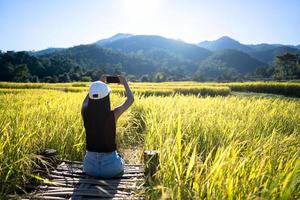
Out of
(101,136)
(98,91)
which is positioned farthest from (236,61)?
(98,91)

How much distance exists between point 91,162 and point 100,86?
0.96m

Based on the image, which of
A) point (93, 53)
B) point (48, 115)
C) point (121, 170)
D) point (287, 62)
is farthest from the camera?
point (93, 53)

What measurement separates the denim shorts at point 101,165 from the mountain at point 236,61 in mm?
153529

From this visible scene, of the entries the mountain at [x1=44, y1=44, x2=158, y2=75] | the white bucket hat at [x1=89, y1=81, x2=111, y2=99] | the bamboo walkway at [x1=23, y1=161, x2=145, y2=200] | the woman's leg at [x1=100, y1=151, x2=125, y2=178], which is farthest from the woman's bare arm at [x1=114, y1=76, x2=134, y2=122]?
the mountain at [x1=44, y1=44, x2=158, y2=75]

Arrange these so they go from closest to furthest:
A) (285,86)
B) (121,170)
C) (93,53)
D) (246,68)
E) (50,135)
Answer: (121,170), (50,135), (285,86), (93,53), (246,68)

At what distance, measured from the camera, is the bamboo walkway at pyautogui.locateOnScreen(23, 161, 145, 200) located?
11.0 feet

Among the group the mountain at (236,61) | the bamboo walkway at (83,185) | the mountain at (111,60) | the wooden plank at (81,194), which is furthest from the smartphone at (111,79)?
the mountain at (236,61)

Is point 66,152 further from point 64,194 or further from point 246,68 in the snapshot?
point 246,68

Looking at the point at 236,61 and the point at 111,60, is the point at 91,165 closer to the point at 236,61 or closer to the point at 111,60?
the point at 111,60

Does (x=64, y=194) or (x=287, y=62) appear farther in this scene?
(x=287, y=62)

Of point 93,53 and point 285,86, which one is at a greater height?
point 93,53

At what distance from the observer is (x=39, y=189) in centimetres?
359

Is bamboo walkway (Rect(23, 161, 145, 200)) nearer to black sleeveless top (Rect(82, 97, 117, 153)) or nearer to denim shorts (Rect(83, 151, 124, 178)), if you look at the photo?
denim shorts (Rect(83, 151, 124, 178))

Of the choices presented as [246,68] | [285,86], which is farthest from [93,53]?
[285,86]
